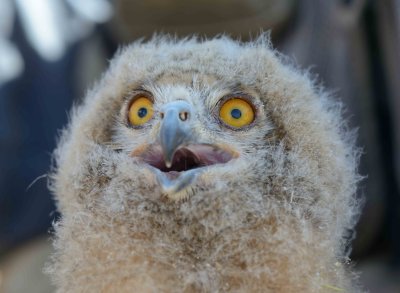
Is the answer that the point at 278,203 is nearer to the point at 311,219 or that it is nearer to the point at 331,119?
the point at 311,219

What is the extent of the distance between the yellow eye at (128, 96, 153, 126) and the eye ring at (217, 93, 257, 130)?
0.16m

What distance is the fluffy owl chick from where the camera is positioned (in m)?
1.09

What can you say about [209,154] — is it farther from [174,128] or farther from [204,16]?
[204,16]

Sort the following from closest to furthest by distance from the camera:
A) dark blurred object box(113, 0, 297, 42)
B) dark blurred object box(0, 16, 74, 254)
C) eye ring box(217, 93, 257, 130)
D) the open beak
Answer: the open beak → eye ring box(217, 93, 257, 130) → dark blurred object box(113, 0, 297, 42) → dark blurred object box(0, 16, 74, 254)

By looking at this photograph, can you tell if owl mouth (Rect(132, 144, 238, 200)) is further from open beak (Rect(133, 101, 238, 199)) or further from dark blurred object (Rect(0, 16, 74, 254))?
dark blurred object (Rect(0, 16, 74, 254))

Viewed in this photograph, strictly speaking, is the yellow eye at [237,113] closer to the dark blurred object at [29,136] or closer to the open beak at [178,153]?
the open beak at [178,153]

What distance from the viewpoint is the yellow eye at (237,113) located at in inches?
47.7

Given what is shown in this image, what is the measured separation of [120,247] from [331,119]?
2.03 ft

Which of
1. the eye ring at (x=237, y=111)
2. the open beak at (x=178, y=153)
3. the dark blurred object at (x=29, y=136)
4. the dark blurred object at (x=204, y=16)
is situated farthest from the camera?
the dark blurred object at (x=29, y=136)

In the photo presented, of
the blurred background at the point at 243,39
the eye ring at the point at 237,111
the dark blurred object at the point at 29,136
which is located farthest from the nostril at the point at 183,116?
the dark blurred object at the point at 29,136

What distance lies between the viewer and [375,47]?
8.96 feet

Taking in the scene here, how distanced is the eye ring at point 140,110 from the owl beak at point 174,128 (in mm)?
100

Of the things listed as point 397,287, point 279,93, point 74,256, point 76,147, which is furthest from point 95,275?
point 397,287

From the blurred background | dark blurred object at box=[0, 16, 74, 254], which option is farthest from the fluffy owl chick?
dark blurred object at box=[0, 16, 74, 254]
